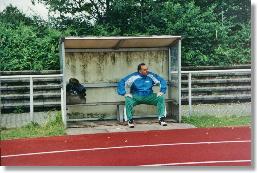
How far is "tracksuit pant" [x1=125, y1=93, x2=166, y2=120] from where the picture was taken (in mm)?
10773

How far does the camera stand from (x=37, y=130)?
10.3m

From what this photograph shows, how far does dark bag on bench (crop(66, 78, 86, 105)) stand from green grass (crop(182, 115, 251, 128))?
2.34m

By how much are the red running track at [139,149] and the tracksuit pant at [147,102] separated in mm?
728

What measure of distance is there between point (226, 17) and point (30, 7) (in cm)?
546

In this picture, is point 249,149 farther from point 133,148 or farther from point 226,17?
point 226,17

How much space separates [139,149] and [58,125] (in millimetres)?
2704

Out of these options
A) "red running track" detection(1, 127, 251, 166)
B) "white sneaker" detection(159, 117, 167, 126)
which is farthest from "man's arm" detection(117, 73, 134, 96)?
"red running track" detection(1, 127, 251, 166)

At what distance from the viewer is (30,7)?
46.2 ft

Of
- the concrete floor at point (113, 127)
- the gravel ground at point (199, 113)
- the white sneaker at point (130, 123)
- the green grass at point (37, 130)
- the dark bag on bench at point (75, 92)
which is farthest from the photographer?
the gravel ground at point (199, 113)

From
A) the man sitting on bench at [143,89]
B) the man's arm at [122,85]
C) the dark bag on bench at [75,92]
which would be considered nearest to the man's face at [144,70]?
the man sitting on bench at [143,89]

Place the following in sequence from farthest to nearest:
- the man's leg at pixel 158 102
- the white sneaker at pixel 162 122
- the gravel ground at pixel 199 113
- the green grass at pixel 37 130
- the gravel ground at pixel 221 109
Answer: the gravel ground at pixel 221 109, the gravel ground at pixel 199 113, the man's leg at pixel 158 102, the white sneaker at pixel 162 122, the green grass at pixel 37 130

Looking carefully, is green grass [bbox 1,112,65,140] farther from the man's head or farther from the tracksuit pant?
the man's head

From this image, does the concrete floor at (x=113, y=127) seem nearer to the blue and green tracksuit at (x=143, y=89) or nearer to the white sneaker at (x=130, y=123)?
the white sneaker at (x=130, y=123)

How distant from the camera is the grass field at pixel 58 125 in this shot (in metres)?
10.0
